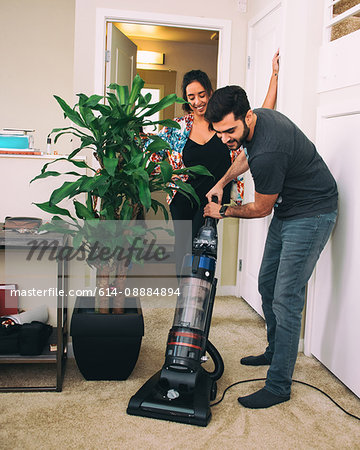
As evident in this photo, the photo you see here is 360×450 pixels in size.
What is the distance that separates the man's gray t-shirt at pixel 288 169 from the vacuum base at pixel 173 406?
2.76ft

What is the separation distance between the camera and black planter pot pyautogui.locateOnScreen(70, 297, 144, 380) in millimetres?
2172

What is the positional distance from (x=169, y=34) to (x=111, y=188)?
14.8 ft

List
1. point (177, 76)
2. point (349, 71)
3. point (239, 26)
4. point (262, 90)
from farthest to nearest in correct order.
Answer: point (177, 76)
point (239, 26)
point (262, 90)
point (349, 71)

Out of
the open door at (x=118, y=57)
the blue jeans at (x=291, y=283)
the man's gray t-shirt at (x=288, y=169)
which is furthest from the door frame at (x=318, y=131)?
the open door at (x=118, y=57)

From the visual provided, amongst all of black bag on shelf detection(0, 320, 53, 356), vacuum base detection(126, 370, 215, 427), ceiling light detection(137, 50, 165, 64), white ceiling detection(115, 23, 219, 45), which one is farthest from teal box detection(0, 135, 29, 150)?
ceiling light detection(137, 50, 165, 64)

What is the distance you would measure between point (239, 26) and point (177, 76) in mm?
2964

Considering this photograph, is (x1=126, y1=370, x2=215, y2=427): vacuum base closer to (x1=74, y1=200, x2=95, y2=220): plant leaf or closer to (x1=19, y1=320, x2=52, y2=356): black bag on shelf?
(x1=19, y1=320, x2=52, y2=356): black bag on shelf

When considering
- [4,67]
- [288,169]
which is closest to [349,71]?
[288,169]

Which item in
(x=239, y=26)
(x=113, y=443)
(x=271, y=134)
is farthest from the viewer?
(x=239, y=26)

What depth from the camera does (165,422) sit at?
6.27 feet

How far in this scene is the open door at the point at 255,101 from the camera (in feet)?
10.3

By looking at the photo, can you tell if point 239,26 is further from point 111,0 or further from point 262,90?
point 111,0

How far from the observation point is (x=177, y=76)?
6520 mm

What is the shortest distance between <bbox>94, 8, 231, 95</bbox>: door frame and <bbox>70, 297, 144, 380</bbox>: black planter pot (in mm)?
1872
